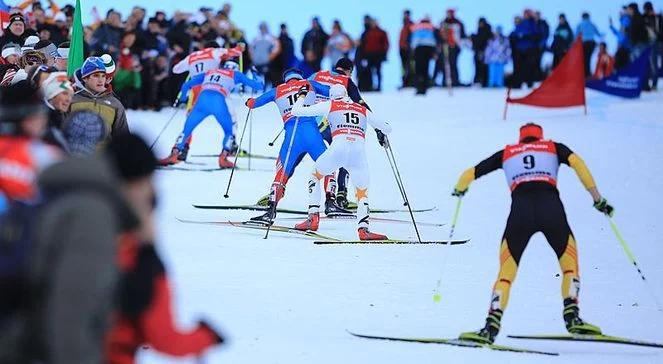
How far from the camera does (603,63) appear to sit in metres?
30.6

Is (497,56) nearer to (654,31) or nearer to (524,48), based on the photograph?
(524,48)

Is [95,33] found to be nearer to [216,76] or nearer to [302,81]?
[216,76]

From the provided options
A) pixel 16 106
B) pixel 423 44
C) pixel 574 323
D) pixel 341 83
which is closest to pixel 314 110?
A: pixel 341 83

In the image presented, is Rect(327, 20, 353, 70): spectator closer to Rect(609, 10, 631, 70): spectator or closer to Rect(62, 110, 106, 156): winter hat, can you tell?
Rect(609, 10, 631, 70): spectator

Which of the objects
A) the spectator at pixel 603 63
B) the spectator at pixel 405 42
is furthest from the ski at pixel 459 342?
the spectator at pixel 603 63

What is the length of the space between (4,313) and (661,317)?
291 inches

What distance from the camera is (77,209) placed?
3.71 metres

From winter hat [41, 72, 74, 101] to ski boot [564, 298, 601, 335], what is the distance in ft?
11.5

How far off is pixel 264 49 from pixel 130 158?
78.1 feet

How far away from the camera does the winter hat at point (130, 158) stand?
13.6 ft

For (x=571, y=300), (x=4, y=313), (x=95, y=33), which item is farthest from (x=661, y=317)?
(x=95, y=33)

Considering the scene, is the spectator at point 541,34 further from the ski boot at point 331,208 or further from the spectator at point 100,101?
the spectator at point 100,101

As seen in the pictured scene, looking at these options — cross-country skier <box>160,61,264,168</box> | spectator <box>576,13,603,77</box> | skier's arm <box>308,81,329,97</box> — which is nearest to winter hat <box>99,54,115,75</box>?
skier's arm <box>308,81,329,97</box>

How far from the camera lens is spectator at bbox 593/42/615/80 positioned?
3034 centimetres
